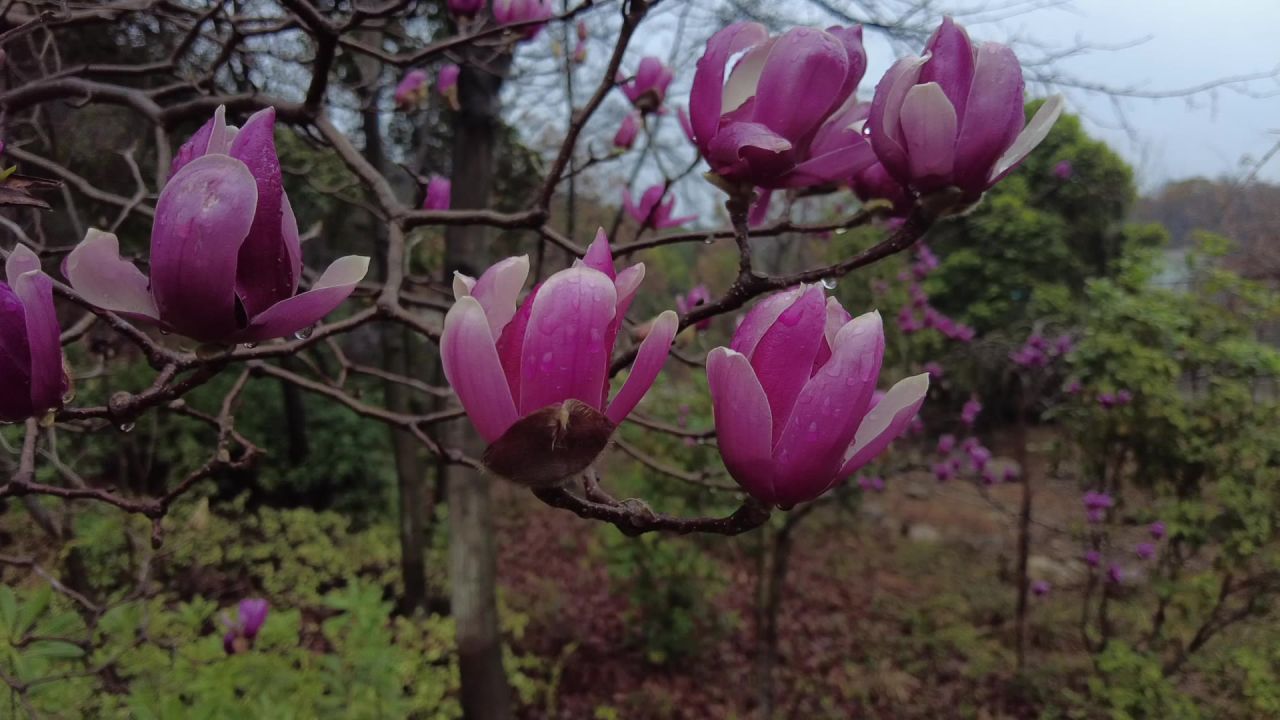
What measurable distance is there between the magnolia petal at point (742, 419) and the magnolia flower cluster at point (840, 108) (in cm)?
25

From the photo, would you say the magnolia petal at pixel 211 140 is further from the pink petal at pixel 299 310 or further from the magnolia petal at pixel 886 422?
the magnolia petal at pixel 886 422

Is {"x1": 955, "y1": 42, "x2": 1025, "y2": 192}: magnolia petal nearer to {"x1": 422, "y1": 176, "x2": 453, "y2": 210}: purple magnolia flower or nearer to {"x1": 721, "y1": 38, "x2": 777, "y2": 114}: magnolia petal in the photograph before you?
{"x1": 721, "y1": 38, "x2": 777, "y2": 114}: magnolia petal

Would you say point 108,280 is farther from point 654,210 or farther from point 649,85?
point 649,85

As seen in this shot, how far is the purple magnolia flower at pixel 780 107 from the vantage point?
691 mm

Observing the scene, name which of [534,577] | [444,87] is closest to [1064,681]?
[534,577]

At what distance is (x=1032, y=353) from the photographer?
4883mm

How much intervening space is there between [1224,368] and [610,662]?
15.2 feet

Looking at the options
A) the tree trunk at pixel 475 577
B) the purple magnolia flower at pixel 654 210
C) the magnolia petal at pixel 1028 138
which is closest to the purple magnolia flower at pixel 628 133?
the purple magnolia flower at pixel 654 210

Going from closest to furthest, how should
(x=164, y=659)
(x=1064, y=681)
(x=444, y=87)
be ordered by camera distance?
(x=444, y=87) < (x=164, y=659) < (x=1064, y=681)

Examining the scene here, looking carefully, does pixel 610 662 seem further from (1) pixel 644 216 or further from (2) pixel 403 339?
(1) pixel 644 216

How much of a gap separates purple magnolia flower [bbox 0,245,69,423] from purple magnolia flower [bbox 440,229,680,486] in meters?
0.35

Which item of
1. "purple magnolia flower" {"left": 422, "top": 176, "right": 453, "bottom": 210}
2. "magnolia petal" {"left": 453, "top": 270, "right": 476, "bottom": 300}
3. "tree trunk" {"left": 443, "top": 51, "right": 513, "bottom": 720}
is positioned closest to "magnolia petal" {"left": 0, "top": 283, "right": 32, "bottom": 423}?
"magnolia petal" {"left": 453, "top": 270, "right": 476, "bottom": 300}

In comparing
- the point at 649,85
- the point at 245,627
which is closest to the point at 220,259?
the point at 649,85

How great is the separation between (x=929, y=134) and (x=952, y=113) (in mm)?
27
